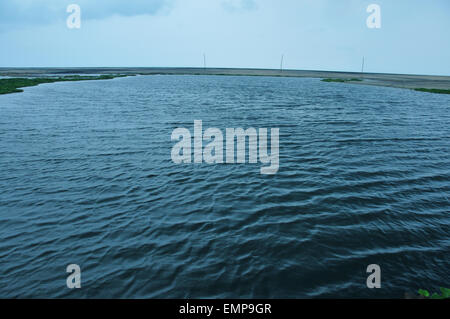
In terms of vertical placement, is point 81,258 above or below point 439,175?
below

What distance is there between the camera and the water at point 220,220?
28.3ft

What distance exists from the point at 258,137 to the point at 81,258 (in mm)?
19191

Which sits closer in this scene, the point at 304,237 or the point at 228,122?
the point at 304,237

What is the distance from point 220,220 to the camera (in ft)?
39.5

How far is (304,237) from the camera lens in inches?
429

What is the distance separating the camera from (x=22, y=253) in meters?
9.78

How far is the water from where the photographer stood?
8617mm

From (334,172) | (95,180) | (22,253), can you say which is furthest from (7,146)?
(334,172)

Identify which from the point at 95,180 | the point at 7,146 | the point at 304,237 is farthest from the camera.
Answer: the point at 7,146
